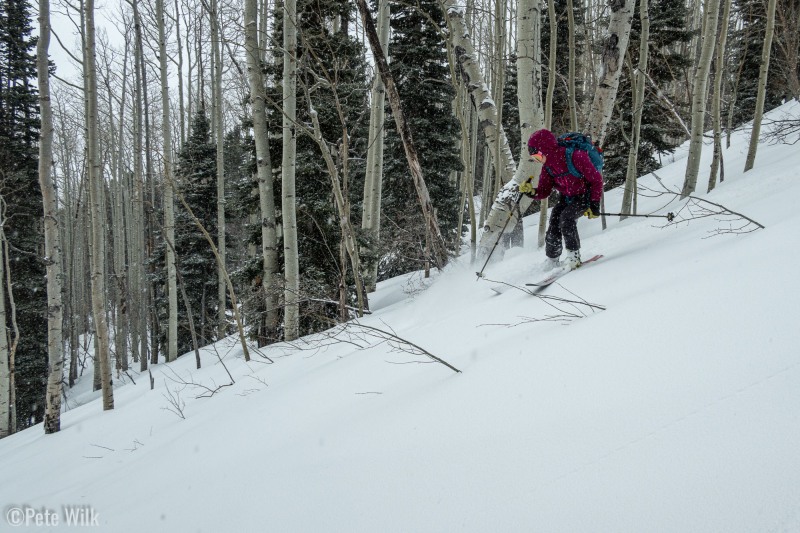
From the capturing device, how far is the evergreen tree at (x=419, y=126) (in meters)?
13.1

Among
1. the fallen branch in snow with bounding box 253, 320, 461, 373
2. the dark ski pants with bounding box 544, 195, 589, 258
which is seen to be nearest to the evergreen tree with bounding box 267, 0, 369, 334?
the fallen branch in snow with bounding box 253, 320, 461, 373

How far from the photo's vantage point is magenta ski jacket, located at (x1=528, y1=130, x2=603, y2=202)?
14.5 feet

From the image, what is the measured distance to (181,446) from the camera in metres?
3.38

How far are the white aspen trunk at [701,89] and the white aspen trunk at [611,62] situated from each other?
1.19 meters

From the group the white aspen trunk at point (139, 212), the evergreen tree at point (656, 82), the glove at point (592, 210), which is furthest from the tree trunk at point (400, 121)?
the white aspen trunk at point (139, 212)

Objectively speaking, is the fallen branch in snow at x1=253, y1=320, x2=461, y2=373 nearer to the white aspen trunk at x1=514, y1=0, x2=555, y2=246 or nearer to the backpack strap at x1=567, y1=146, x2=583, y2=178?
the backpack strap at x1=567, y1=146, x2=583, y2=178

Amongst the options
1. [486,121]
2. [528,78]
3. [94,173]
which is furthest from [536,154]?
[94,173]

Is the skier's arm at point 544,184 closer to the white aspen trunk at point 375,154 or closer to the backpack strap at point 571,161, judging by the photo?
the backpack strap at point 571,161

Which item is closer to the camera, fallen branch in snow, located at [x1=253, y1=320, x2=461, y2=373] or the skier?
fallen branch in snow, located at [x1=253, y1=320, x2=461, y2=373]

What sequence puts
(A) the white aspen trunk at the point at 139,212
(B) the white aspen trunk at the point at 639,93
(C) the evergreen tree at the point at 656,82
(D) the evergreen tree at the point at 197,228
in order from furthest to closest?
(D) the evergreen tree at the point at 197,228 → (A) the white aspen trunk at the point at 139,212 → (C) the evergreen tree at the point at 656,82 → (B) the white aspen trunk at the point at 639,93

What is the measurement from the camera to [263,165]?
333 inches

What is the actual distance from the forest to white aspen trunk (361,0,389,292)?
47 millimetres

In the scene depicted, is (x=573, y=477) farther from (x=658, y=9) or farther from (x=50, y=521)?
(x=658, y=9)

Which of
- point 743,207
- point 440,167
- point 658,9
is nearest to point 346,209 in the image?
point 743,207
